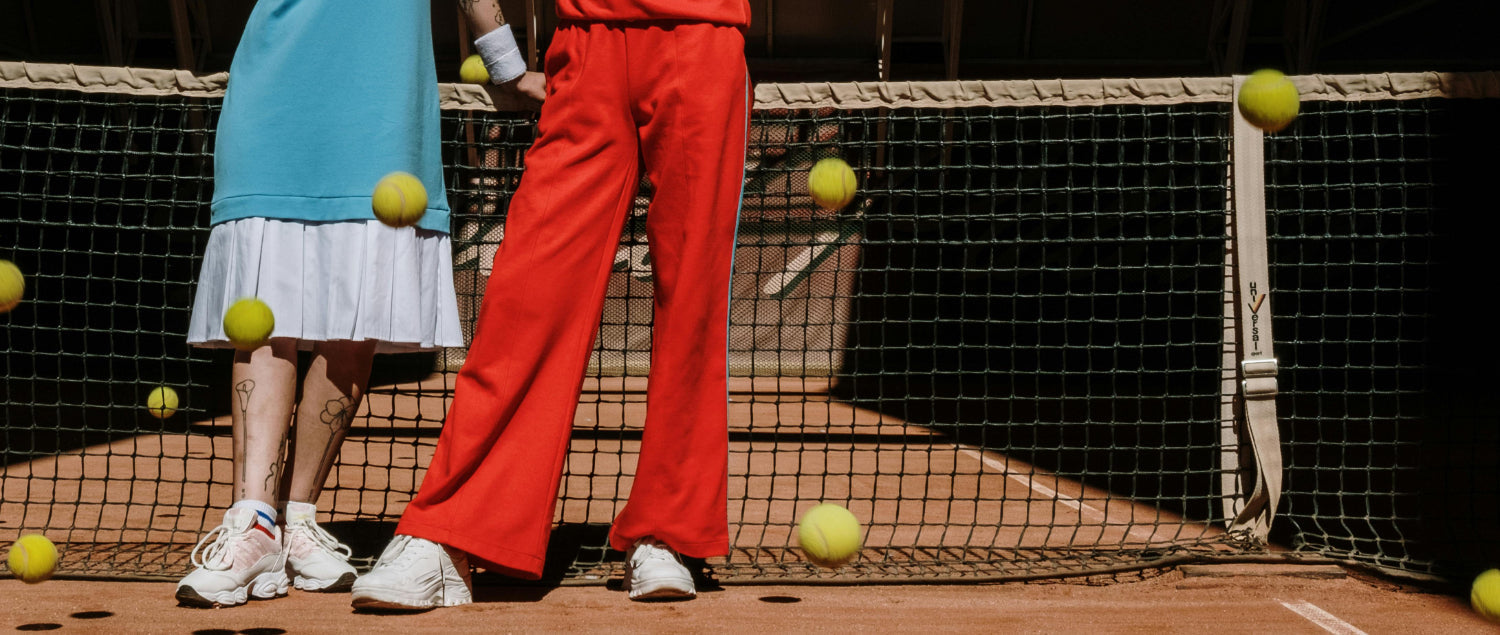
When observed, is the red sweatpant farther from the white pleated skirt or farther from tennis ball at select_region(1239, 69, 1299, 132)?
tennis ball at select_region(1239, 69, 1299, 132)

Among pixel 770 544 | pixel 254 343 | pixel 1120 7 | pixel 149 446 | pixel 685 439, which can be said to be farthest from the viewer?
pixel 1120 7

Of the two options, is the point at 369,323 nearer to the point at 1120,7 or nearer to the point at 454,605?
the point at 454,605

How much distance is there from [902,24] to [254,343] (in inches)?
400

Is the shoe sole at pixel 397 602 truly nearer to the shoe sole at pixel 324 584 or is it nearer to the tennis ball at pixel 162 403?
the shoe sole at pixel 324 584

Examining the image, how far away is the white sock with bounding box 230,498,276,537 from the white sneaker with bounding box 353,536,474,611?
0.81ft

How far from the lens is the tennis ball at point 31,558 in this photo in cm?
221

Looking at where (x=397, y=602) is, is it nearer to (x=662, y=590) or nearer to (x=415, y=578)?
(x=415, y=578)

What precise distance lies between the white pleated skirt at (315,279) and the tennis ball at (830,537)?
2.94ft

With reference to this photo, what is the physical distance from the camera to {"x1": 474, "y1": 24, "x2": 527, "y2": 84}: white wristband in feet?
8.09

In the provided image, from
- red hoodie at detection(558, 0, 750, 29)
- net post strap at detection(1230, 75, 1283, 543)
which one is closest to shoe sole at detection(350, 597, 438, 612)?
red hoodie at detection(558, 0, 750, 29)

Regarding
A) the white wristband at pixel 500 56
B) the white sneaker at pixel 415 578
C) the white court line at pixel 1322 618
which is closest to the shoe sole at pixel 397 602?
the white sneaker at pixel 415 578


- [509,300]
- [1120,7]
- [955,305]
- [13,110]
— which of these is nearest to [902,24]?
[1120,7]

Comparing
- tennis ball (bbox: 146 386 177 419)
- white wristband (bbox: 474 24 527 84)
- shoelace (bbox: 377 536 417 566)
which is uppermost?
white wristband (bbox: 474 24 527 84)

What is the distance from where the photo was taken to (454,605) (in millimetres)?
2273
